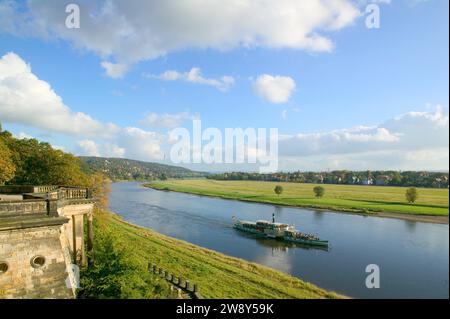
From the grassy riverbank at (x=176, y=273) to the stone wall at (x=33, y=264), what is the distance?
2883 millimetres

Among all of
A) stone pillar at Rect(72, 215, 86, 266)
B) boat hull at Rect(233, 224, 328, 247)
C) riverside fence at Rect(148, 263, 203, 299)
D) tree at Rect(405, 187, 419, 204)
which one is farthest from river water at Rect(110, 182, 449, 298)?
stone pillar at Rect(72, 215, 86, 266)

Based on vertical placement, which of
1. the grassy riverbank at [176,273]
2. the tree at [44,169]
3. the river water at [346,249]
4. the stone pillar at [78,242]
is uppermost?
the tree at [44,169]

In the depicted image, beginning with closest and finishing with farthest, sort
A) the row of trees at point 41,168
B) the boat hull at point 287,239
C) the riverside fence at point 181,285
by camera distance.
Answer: the riverside fence at point 181,285 < the row of trees at point 41,168 < the boat hull at point 287,239

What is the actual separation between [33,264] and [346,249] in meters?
34.9

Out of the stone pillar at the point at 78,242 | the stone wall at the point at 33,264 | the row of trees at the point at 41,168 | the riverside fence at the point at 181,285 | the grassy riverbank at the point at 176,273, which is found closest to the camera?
the stone wall at the point at 33,264

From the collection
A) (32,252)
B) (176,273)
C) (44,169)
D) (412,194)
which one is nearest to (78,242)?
(32,252)

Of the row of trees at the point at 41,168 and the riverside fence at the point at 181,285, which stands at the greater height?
the row of trees at the point at 41,168

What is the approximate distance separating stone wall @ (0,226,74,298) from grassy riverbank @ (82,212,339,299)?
2.88m

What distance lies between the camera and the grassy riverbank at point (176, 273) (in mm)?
16172

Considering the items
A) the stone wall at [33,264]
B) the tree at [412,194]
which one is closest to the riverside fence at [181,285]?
the stone wall at [33,264]

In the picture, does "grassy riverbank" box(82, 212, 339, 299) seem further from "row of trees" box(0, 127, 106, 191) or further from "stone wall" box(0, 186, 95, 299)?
"row of trees" box(0, 127, 106, 191)

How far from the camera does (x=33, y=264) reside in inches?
505

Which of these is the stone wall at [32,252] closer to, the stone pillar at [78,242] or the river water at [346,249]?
the stone pillar at [78,242]
